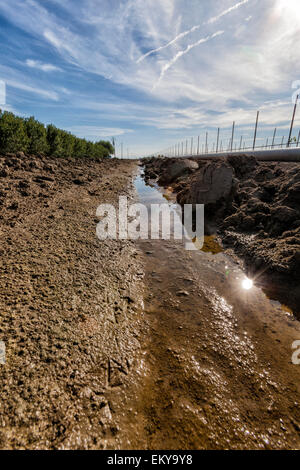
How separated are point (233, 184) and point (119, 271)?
5954 mm

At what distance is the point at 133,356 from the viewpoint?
2334 millimetres

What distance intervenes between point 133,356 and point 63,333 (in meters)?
0.86

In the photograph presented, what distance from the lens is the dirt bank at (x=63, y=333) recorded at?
1.57 metres

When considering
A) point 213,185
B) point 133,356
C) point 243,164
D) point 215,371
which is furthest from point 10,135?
point 215,371

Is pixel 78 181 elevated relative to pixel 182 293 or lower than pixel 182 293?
elevated

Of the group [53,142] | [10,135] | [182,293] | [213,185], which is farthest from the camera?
[53,142]

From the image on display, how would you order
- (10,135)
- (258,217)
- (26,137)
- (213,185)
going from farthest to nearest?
(26,137)
(10,135)
(213,185)
(258,217)

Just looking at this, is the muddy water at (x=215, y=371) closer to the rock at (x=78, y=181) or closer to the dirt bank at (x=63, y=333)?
the dirt bank at (x=63, y=333)

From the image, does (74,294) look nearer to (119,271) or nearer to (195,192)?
(119,271)

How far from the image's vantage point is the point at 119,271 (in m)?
3.90

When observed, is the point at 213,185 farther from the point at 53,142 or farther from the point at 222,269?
the point at 53,142

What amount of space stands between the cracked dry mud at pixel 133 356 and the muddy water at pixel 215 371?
1cm

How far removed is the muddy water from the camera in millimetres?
1709
